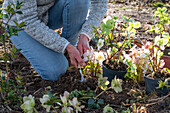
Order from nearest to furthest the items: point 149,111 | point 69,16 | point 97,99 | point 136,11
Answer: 1. point 149,111
2. point 97,99
3. point 69,16
4. point 136,11

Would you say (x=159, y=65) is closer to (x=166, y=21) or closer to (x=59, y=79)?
(x=166, y=21)

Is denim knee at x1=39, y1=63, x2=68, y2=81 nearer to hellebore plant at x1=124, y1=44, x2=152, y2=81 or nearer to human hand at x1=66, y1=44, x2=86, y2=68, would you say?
human hand at x1=66, y1=44, x2=86, y2=68

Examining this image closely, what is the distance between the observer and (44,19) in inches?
89.1

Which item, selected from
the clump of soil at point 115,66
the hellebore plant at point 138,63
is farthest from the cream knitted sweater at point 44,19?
the hellebore plant at point 138,63

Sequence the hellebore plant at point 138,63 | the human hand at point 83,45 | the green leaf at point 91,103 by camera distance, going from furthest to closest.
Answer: the human hand at point 83,45, the hellebore plant at point 138,63, the green leaf at point 91,103

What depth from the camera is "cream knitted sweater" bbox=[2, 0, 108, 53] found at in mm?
1939

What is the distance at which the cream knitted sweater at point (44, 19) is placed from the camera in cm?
194

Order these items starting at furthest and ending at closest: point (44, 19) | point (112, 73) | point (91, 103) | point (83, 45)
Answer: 1. point (44, 19)
2. point (83, 45)
3. point (112, 73)
4. point (91, 103)

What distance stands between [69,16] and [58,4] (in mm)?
159

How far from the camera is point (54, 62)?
7.34 feet

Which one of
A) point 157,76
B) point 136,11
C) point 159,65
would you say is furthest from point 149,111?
point 136,11

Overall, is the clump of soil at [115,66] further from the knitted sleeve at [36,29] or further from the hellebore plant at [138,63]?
the knitted sleeve at [36,29]

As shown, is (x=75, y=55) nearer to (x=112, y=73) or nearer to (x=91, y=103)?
(x=112, y=73)

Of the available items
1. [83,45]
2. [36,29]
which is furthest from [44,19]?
[83,45]
